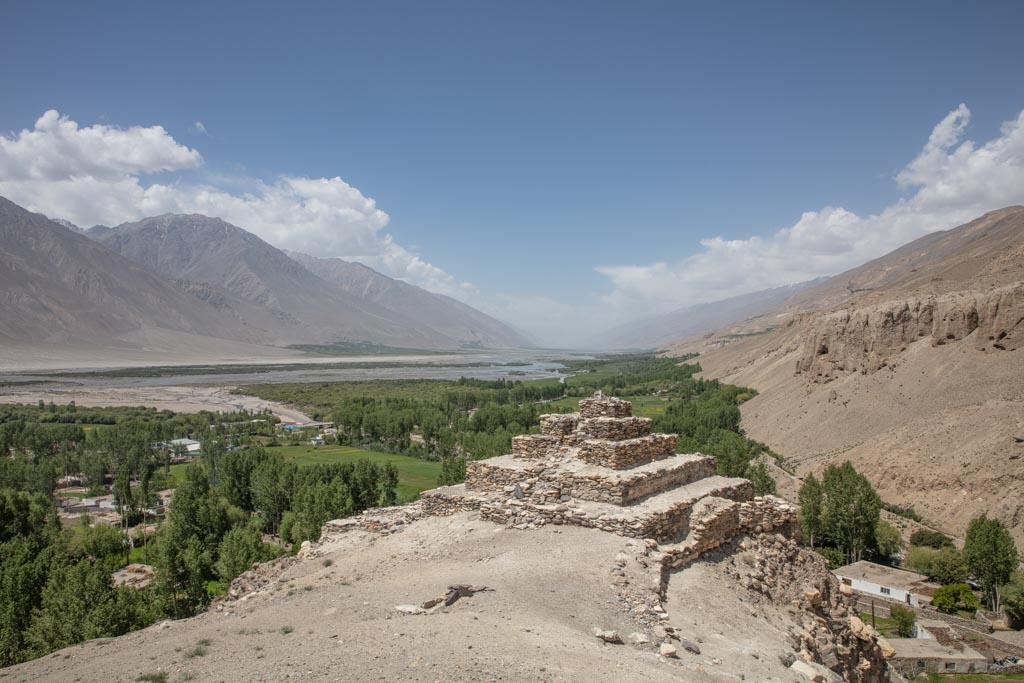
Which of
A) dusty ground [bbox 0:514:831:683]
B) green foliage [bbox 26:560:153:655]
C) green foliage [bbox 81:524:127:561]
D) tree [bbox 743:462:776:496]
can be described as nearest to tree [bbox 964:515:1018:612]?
tree [bbox 743:462:776:496]

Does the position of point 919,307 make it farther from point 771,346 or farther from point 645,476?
point 645,476

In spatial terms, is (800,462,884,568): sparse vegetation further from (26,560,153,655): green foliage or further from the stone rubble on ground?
(26,560,153,655): green foliage

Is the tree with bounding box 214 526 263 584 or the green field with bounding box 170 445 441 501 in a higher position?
the tree with bounding box 214 526 263 584

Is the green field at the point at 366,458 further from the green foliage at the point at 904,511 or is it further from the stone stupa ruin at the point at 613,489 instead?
the green foliage at the point at 904,511

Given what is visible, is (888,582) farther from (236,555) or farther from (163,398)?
(163,398)

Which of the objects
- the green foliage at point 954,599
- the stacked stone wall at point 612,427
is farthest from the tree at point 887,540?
the stacked stone wall at point 612,427

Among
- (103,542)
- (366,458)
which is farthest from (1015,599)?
(103,542)
